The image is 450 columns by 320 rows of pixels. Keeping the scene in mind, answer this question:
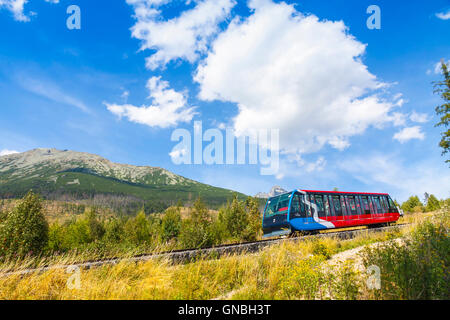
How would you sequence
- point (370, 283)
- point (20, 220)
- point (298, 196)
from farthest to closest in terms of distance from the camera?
1. point (20, 220)
2. point (298, 196)
3. point (370, 283)

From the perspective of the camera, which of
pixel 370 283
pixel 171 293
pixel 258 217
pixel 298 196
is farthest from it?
pixel 258 217

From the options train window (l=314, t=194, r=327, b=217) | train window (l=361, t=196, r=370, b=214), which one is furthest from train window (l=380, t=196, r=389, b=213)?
train window (l=314, t=194, r=327, b=217)

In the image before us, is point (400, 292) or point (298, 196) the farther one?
point (298, 196)

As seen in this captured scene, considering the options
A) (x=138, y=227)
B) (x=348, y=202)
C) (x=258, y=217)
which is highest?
(x=348, y=202)

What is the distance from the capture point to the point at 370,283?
14.0ft

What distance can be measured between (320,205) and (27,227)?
34788 mm

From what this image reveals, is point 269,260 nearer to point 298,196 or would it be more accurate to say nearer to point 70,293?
point 70,293

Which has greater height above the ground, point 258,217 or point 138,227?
point 258,217

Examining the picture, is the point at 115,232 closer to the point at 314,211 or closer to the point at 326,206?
the point at 314,211

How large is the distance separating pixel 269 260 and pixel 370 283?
2803 mm

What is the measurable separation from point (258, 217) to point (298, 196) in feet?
103

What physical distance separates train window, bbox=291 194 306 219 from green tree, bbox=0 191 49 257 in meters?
30.8

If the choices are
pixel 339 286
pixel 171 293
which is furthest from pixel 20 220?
pixel 339 286

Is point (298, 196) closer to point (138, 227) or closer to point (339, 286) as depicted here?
point (339, 286)
